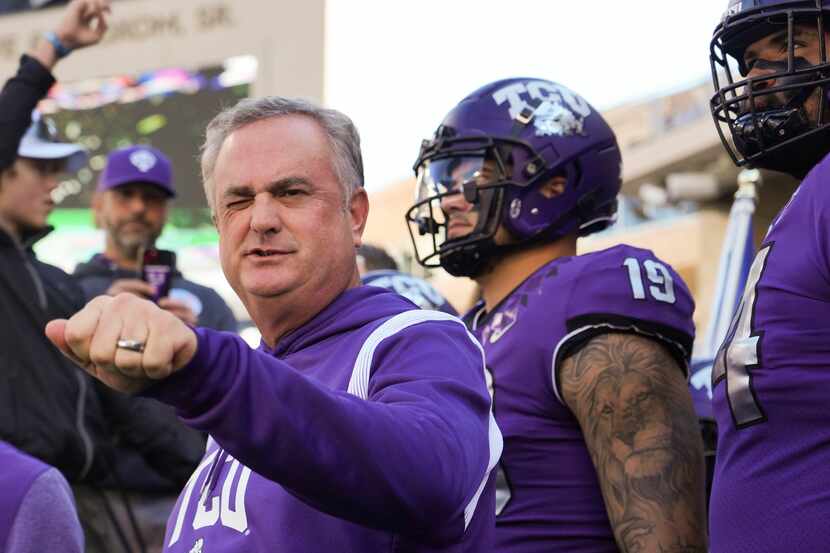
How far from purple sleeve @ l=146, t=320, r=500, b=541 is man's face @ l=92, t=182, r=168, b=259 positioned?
4.32 m

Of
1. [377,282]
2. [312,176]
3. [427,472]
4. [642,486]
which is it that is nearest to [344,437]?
[427,472]

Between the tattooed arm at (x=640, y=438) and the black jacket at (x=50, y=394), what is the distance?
2.25 m

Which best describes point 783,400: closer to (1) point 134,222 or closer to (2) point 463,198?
(2) point 463,198

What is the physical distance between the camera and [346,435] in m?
1.93

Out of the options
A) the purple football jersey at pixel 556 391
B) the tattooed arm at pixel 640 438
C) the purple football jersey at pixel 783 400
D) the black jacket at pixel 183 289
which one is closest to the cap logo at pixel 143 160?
the black jacket at pixel 183 289

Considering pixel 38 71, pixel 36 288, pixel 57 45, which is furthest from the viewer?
pixel 57 45

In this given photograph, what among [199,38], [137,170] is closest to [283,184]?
[137,170]

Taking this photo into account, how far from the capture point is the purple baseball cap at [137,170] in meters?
6.33

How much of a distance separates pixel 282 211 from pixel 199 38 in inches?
295

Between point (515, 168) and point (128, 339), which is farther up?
point (128, 339)

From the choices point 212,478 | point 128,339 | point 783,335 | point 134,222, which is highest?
point 128,339

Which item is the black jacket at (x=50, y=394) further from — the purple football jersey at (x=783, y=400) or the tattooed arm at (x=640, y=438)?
the purple football jersey at (x=783, y=400)

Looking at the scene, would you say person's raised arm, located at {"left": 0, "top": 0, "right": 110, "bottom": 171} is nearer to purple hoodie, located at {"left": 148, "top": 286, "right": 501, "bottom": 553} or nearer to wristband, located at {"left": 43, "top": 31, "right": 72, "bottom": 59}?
wristband, located at {"left": 43, "top": 31, "right": 72, "bottom": 59}

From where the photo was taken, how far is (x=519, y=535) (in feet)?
10.4
